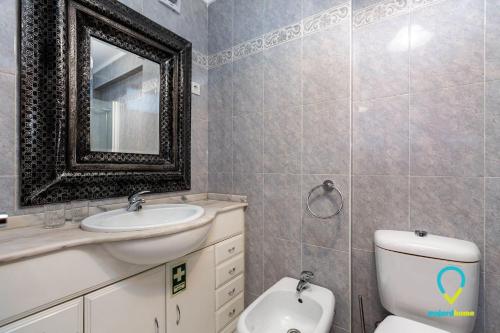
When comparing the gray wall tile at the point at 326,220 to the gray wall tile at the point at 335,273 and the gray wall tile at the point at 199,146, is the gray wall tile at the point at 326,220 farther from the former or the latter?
the gray wall tile at the point at 199,146

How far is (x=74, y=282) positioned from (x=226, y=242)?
0.77m

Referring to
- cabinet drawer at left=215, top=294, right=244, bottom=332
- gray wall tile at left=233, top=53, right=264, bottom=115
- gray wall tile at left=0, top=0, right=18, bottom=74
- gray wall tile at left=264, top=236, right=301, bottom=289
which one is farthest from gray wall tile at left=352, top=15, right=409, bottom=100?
gray wall tile at left=0, top=0, right=18, bottom=74

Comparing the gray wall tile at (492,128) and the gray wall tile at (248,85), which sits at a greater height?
the gray wall tile at (248,85)

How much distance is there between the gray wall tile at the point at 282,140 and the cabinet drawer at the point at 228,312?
891mm

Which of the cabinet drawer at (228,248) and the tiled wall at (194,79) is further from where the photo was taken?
the cabinet drawer at (228,248)

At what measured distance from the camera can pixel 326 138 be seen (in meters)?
1.24

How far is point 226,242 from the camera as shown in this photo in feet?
4.50

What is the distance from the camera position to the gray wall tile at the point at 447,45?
0.95m

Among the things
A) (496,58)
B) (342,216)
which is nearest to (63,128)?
(342,216)

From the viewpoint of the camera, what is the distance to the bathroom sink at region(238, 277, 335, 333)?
3.52 ft

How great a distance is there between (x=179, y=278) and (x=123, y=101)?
100cm


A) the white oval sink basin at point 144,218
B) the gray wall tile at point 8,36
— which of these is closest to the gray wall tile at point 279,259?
the white oval sink basin at point 144,218

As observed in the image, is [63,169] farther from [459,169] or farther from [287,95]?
[459,169]

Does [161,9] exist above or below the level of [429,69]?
above
